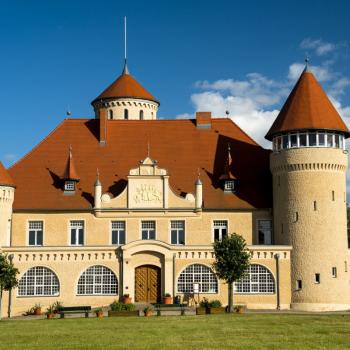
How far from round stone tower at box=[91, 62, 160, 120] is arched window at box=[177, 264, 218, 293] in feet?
Answer: 67.2

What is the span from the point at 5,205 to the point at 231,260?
16.1 m

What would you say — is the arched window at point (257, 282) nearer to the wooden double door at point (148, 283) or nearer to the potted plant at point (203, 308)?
the potted plant at point (203, 308)

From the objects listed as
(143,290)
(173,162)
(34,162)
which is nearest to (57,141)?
(34,162)

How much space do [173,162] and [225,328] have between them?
72.7 feet

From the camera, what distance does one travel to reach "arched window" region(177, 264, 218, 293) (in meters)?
47.3

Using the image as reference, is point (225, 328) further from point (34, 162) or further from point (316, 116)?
point (34, 162)

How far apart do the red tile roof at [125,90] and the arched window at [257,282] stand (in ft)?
75.3

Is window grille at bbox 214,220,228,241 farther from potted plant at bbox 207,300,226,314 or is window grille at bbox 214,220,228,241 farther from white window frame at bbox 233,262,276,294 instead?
potted plant at bbox 207,300,226,314

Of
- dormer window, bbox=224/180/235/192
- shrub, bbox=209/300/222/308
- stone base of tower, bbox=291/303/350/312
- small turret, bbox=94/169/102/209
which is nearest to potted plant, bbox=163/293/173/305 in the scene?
shrub, bbox=209/300/222/308

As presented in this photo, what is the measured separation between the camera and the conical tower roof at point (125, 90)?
210 feet

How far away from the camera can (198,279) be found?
47.4 m

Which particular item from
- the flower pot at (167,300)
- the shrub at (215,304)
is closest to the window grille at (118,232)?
the flower pot at (167,300)

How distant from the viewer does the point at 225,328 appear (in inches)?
1266

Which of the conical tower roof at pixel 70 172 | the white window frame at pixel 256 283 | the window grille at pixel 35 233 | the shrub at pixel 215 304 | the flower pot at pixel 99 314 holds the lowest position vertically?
the flower pot at pixel 99 314
